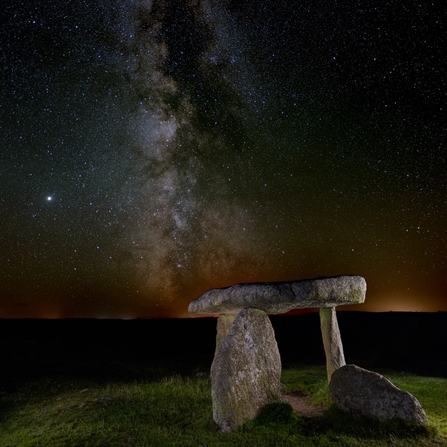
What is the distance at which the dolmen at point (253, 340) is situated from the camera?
28.6 ft

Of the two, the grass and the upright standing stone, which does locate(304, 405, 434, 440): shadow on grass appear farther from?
the upright standing stone

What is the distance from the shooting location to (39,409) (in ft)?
35.7

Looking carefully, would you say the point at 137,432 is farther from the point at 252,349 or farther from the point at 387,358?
the point at 387,358

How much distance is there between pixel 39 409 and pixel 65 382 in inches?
120

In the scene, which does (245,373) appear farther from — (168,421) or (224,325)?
(224,325)

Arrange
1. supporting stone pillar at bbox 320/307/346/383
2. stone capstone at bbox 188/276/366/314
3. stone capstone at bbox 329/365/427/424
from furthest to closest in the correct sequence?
1. supporting stone pillar at bbox 320/307/346/383
2. stone capstone at bbox 188/276/366/314
3. stone capstone at bbox 329/365/427/424

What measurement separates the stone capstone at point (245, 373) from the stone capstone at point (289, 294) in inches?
21.5

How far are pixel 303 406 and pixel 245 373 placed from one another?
2.59 meters

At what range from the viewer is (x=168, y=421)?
9.23 metres

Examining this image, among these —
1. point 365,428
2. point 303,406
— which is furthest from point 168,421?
point 365,428

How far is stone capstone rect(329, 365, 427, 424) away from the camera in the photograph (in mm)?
7980

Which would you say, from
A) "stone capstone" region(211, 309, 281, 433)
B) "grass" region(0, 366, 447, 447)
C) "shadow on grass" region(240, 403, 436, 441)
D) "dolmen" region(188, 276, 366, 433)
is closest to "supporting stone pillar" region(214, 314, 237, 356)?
"grass" region(0, 366, 447, 447)

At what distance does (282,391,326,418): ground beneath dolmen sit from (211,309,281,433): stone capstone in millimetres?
974

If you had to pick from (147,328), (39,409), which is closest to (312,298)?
(39,409)
